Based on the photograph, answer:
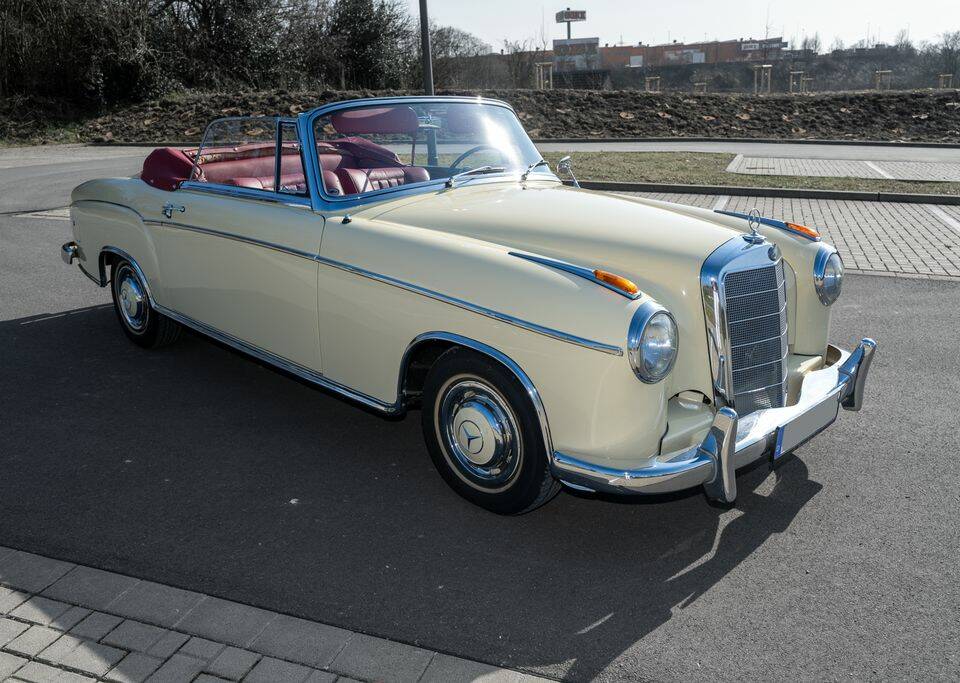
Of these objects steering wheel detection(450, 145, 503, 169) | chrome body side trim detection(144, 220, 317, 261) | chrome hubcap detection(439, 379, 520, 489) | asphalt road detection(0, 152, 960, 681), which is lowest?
asphalt road detection(0, 152, 960, 681)

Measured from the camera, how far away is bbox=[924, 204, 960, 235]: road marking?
372 inches

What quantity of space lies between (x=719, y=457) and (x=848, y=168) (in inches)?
522

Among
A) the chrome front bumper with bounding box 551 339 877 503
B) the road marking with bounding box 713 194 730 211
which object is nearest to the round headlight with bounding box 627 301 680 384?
the chrome front bumper with bounding box 551 339 877 503

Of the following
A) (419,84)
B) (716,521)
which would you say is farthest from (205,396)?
(419,84)

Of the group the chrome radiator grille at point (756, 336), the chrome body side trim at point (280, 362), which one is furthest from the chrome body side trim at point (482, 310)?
the chrome radiator grille at point (756, 336)

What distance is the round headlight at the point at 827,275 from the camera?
13.0ft

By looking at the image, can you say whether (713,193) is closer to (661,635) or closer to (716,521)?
(716,521)

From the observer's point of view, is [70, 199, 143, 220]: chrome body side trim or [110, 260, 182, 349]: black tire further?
[110, 260, 182, 349]: black tire

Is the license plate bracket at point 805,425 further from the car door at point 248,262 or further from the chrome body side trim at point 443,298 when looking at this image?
the car door at point 248,262

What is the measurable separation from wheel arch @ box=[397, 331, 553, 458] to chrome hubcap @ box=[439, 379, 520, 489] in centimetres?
17

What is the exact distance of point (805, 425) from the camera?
338cm

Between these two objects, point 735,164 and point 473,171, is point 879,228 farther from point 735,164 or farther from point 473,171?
point 473,171

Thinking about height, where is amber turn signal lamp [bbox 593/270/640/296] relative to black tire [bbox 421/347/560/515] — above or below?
above

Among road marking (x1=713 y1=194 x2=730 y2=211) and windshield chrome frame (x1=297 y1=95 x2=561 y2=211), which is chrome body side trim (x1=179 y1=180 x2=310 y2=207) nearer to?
windshield chrome frame (x1=297 y1=95 x2=561 y2=211)
